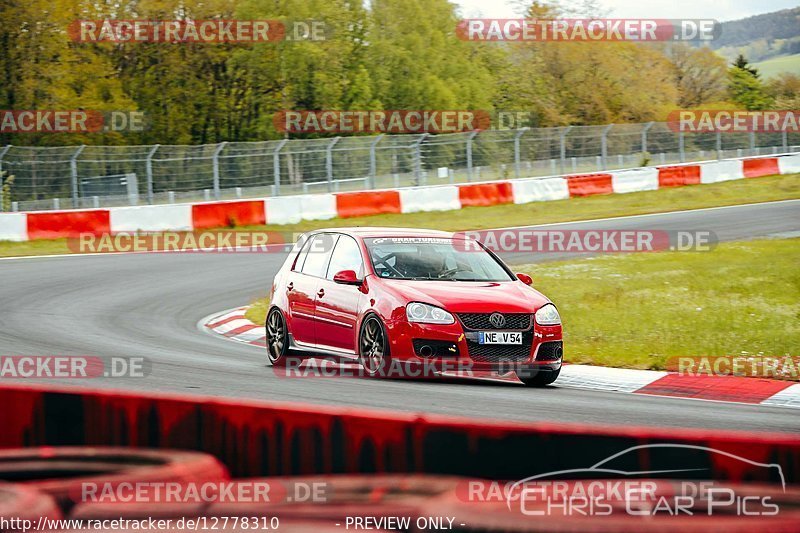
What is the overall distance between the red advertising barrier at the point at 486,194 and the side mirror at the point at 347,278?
18.9 meters

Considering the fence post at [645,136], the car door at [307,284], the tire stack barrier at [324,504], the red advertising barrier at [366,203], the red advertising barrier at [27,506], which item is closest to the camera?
the tire stack barrier at [324,504]

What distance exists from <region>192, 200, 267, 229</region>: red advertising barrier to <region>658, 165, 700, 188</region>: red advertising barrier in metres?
12.6

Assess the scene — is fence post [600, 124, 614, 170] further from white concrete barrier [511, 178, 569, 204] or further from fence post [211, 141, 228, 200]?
fence post [211, 141, 228, 200]

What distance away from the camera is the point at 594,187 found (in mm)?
31578

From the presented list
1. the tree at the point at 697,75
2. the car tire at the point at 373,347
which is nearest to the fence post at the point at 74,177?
the car tire at the point at 373,347

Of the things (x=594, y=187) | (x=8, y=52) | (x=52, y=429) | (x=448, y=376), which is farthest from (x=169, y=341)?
(x=8, y=52)

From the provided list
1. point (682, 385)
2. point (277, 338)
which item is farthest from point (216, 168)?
point (682, 385)

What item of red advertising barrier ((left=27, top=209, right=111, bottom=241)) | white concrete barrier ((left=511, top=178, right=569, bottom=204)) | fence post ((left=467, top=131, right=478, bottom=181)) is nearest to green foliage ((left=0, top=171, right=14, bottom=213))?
red advertising barrier ((left=27, top=209, right=111, bottom=241))

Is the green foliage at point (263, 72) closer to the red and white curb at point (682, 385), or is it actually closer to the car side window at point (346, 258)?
the car side window at point (346, 258)

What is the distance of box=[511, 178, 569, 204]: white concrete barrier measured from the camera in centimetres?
3008

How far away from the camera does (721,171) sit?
34.3m

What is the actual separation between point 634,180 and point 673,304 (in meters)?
18.8

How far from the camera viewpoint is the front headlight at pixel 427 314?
9578mm

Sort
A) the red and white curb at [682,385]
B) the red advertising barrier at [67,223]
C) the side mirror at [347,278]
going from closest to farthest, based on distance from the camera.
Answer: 1. the red and white curb at [682,385]
2. the side mirror at [347,278]
3. the red advertising barrier at [67,223]
